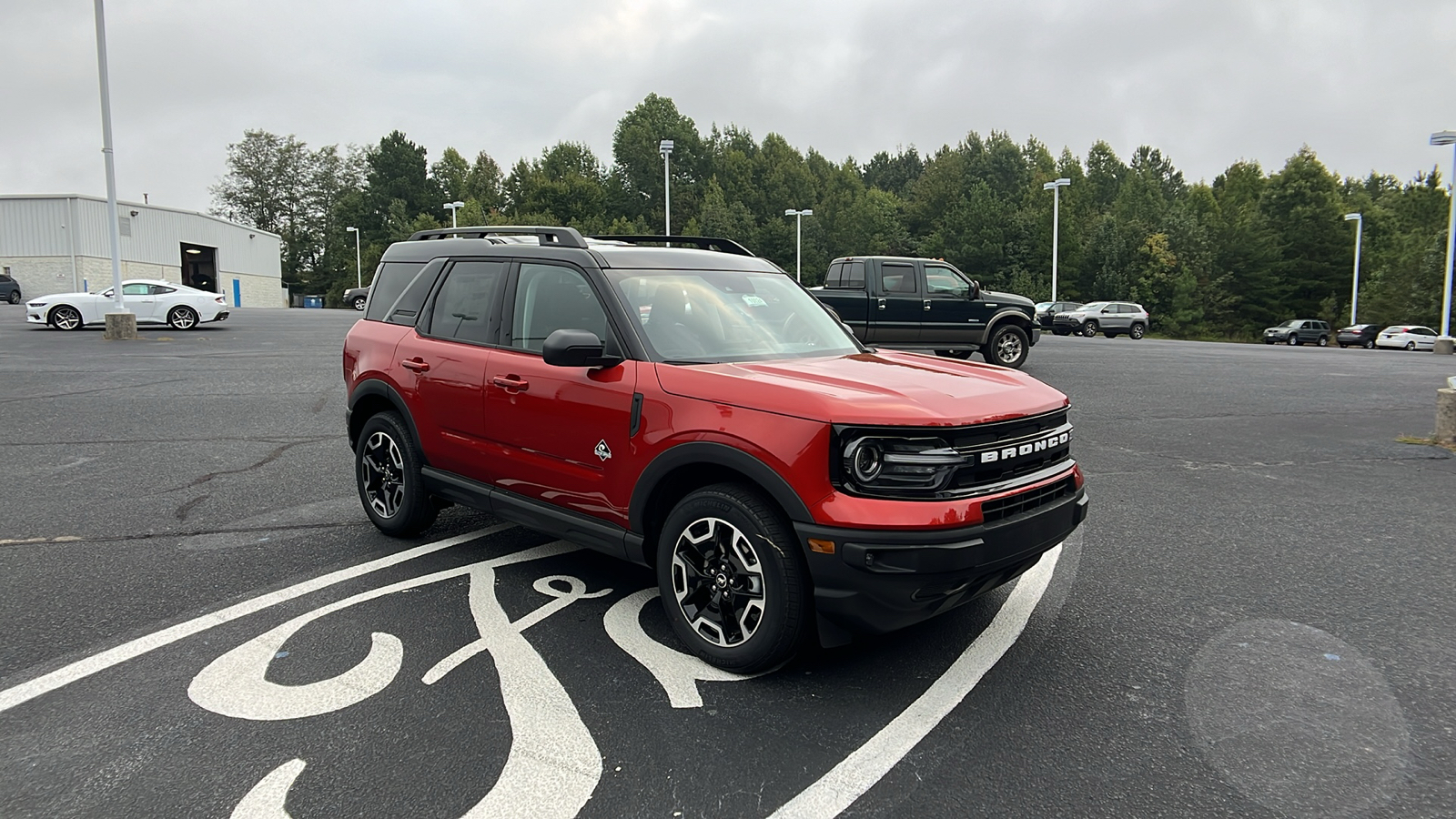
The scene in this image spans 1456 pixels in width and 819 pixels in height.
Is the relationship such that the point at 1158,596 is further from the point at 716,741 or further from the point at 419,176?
the point at 419,176

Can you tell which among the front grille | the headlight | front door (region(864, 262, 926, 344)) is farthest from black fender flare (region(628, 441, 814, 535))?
front door (region(864, 262, 926, 344))

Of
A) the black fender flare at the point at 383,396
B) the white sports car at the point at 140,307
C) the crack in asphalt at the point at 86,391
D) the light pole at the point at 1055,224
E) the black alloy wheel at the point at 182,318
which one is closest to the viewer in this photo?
the black fender flare at the point at 383,396

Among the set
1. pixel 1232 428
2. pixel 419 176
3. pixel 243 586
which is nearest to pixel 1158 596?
pixel 243 586

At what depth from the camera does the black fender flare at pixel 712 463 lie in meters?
3.39

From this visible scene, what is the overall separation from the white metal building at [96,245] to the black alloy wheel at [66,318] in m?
28.7

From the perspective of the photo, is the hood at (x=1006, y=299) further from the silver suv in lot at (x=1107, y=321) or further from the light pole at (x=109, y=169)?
the silver suv in lot at (x=1107, y=321)

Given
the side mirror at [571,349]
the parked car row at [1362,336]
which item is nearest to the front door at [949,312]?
the side mirror at [571,349]

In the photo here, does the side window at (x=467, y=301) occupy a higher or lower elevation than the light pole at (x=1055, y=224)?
lower

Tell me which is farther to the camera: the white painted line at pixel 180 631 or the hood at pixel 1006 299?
the hood at pixel 1006 299

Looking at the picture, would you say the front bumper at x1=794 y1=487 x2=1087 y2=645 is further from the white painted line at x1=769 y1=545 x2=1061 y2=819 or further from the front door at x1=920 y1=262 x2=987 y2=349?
the front door at x1=920 y1=262 x2=987 y2=349

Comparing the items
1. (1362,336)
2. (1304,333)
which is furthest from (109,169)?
(1304,333)

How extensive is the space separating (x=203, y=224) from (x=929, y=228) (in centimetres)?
5946

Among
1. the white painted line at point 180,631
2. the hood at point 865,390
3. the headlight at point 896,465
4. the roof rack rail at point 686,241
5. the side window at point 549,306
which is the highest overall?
the roof rack rail at point 686,241

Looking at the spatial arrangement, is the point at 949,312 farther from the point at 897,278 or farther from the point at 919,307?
the point at 897,278
